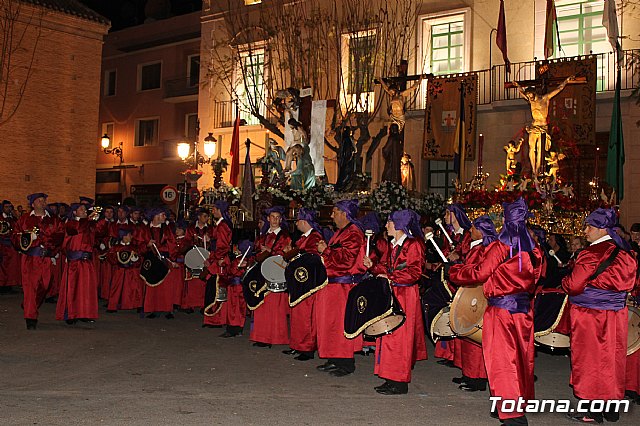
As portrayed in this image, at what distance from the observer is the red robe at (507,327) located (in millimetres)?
6770

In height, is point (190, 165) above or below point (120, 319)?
above

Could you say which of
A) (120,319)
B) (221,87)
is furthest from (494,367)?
(221,87)

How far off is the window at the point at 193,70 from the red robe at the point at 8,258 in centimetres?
1747

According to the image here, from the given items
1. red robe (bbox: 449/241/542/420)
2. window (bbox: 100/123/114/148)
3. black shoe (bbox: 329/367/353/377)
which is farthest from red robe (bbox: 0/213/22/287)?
window (bbox: 100/123/114/148)

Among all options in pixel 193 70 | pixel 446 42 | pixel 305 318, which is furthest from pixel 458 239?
pixel 193 70

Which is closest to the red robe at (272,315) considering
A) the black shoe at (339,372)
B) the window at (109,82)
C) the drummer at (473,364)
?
the black shoe at (339,372)

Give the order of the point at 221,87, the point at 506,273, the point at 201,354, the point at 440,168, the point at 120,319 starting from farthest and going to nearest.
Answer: the point at 221,87 → the point at 440,168 → the point at 120,319 → the point at 201,354 → the point at 506,273

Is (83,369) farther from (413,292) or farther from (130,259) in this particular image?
(130,259)

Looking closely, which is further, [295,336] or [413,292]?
[295,336]

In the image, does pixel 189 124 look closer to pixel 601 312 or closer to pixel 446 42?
pixel 446 42

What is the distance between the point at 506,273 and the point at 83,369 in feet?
16.8

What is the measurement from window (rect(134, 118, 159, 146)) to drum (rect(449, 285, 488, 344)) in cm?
3116

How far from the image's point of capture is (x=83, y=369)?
29.3ft

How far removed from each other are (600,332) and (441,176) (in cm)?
1701
